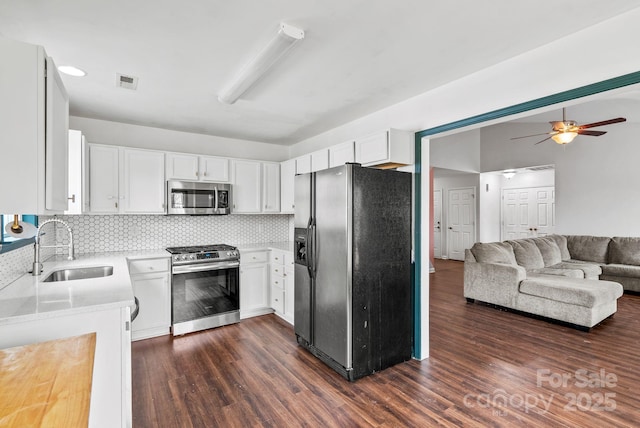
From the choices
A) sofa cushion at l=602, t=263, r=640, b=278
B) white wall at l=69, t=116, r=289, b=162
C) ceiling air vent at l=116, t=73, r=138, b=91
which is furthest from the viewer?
sofa cushion at l=602, t=263, r=640, b=278

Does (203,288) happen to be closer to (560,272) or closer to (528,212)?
(560,272)

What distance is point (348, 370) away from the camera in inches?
104

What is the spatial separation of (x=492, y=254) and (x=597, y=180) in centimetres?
376

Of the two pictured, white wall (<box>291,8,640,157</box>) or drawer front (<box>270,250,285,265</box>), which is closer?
white wall (<box>291,8,640,157</box>)

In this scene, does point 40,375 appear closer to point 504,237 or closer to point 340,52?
point 340,52

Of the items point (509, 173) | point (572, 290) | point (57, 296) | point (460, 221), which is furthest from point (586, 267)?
point (57, 296)

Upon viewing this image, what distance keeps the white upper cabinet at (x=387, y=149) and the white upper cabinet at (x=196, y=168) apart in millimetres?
2060

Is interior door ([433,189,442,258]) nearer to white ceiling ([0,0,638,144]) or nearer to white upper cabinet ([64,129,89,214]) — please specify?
white ceiling ([0,0,638,144])

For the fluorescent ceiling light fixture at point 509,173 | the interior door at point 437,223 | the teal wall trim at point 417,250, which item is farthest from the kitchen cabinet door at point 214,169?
the interior door at point 437,223

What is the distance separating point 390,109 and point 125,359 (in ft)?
10.2

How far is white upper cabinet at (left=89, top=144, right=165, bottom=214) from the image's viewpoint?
355 centimetres

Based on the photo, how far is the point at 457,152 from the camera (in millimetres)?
7953

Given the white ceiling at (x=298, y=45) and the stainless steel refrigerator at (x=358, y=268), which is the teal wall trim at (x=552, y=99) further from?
the stainless steel refrigerator at (x=358, y=268)

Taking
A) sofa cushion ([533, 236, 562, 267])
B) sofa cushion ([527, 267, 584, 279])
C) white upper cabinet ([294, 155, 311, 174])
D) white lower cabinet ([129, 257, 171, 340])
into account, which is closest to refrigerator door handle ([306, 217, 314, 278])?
white upper cabinet ([294, 155, 311, 174])
